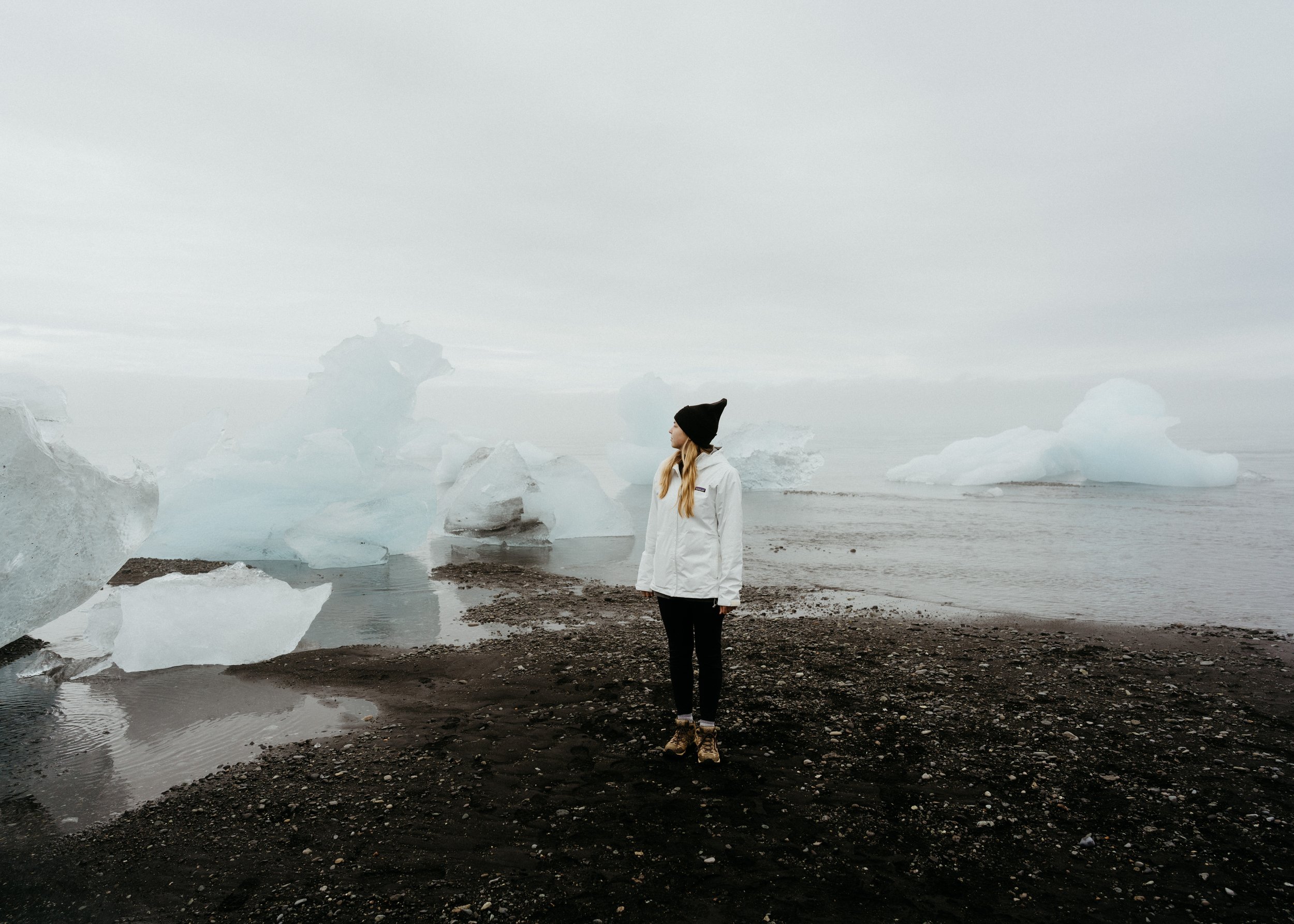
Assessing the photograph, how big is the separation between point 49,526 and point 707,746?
18.4 feet

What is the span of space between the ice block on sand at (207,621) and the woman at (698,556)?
4.00m

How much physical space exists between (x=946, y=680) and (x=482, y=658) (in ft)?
12.2

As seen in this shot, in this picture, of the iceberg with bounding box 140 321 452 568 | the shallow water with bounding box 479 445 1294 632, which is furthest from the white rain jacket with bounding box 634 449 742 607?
the iceberg with bounding box 140 321 452 568

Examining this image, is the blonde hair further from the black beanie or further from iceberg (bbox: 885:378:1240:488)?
iceberg (bbox: 885:378:1240:488)

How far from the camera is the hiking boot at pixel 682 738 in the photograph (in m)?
4.32

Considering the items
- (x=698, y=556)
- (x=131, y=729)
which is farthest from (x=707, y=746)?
(x=131, y=729)

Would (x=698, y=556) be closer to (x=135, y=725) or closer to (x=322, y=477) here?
(x=135, y=725)

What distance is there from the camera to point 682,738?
434 cm

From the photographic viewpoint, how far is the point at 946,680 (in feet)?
18.8

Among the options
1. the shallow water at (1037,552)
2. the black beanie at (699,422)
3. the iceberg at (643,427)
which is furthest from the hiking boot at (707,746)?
Answer: the iceberg at (643,427)

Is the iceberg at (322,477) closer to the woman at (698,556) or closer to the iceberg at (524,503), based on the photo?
the iceberg at (524,503)

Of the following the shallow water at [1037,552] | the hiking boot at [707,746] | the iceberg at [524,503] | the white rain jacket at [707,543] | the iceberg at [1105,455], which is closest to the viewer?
the white rain jacket at [707,543]

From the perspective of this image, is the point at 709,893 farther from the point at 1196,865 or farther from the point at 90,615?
the point at 90,615

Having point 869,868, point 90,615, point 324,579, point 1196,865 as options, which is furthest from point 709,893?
point 324,579
